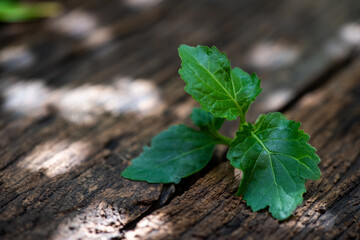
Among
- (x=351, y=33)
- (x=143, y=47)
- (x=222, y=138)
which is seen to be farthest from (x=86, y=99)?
(x=351, y=33)

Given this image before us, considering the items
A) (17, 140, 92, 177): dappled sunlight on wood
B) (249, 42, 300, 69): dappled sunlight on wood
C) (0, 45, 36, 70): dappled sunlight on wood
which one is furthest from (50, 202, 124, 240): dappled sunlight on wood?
(249, 42, 300, 69): dappled sunlight on wood

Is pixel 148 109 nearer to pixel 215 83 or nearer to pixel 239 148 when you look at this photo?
pixel 215 83

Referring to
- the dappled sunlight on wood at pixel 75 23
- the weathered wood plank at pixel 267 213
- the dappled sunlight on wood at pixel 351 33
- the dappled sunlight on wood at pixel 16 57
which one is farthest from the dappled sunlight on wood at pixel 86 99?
the dappled sunlight on wood at pixel 351 33

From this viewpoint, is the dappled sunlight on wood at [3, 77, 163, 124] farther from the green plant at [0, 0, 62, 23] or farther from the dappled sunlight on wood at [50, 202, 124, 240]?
the green plant at [0, 0, 62, 23]

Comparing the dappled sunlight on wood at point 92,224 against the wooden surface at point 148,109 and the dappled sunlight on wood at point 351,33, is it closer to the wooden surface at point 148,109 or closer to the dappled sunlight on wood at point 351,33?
the wooden surface at point 148,109

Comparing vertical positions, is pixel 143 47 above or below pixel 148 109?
above

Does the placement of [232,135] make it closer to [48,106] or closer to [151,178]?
[151,178]
